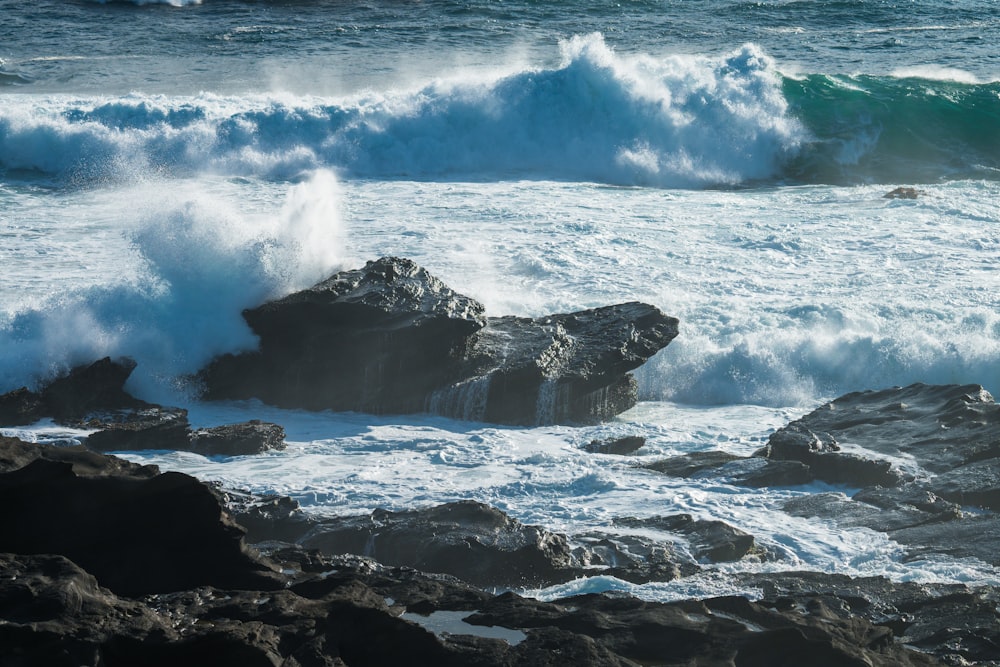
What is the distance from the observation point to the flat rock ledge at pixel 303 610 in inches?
217

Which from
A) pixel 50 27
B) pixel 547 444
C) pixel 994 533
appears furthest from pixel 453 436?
pixel 50 27

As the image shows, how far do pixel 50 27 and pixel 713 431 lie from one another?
26203 mm

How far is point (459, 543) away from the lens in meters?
7.68

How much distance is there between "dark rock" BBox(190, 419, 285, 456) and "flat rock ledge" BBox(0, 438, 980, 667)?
2704 mm

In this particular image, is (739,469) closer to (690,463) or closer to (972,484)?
(690,463)

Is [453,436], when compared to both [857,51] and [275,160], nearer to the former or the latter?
[275,160]

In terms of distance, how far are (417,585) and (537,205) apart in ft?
41.3


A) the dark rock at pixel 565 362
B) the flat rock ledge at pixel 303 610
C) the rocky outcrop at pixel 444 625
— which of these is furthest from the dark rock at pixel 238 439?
the rocky outcrop at pixel 444 625

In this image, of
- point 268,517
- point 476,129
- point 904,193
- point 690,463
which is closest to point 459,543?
point 268,517

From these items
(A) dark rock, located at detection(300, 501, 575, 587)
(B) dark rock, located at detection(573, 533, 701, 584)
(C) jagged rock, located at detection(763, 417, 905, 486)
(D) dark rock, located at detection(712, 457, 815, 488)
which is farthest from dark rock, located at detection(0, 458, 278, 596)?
(C) jagged rock, located at detection(763, 417, 905, 486)

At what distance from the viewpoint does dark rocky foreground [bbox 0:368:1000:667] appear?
18.4 ft

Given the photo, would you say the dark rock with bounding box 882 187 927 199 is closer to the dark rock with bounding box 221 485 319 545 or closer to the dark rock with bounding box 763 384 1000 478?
the dark rock with bounding box 763 384 1000 478

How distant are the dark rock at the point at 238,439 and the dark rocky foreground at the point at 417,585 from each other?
4.82 ft

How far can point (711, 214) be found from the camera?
743 inches
